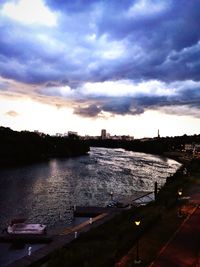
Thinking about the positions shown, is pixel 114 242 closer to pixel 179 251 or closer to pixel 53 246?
pixel 179 251

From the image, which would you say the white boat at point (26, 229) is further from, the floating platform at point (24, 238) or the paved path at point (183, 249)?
the paved path at point (183, 249)

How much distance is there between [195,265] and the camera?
2666 cm

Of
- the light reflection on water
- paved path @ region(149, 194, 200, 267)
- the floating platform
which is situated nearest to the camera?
paved path @ region(149, 194, 200, 267)

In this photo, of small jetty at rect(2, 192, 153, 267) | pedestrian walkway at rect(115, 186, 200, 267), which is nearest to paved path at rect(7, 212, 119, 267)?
small jetty at rect(2, 192, 153, 267)

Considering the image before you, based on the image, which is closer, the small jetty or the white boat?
the small jetty

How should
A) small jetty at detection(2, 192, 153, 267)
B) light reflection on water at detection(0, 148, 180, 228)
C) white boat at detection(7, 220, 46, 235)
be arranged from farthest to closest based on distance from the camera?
light reflection on water at detection(0, 148, 180, 228)
white boat at detection(7, 220, 46, 235)
small jetty at detection(2, 192, 153, 267)

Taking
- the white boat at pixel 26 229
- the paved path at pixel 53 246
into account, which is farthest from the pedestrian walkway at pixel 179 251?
the white boat at pixel 26 229

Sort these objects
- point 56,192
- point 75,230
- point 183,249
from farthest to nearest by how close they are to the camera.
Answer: point 56,192 < point 75,230 < point 183,249

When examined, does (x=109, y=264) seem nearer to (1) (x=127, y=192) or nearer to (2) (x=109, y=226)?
(2) (x=109, y=226)

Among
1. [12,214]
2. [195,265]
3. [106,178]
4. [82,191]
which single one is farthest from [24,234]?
[106,178]

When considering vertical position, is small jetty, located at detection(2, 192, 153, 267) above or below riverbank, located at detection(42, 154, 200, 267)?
below

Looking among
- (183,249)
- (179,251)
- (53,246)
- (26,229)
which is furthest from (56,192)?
(179,251)

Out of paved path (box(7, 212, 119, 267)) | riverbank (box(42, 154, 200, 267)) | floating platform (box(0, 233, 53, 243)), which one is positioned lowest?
floating platform (box(0, 233, 53, 243))

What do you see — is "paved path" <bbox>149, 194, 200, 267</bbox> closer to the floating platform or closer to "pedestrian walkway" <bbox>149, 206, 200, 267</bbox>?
"pedestrian walkway" <bbox>149, 206, 200, 267</bbox>
